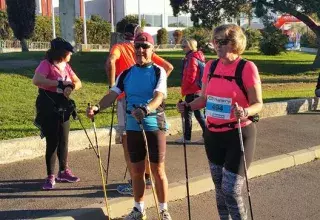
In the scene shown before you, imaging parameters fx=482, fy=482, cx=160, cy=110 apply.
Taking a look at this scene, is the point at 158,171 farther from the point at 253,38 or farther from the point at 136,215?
the point at 253,38

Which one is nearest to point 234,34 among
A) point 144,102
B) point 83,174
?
point 144,102

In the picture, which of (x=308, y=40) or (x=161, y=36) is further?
(x=308, y=40)

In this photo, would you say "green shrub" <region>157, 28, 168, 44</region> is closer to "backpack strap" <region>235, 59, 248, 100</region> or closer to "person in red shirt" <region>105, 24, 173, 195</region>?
"person in red shirt" <region>105, 24, 173, 195</region>

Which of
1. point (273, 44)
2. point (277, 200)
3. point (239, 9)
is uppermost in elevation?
point (239, 9)

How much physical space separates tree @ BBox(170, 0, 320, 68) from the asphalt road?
60.8 ft

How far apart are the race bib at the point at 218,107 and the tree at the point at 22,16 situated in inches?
1134

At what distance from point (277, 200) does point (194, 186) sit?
3.42 ft

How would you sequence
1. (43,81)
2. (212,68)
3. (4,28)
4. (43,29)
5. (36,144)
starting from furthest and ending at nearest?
(43,29) → (4,28) → (36,144) → (43,81) → (212,68)

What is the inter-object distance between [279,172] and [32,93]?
7737 mm

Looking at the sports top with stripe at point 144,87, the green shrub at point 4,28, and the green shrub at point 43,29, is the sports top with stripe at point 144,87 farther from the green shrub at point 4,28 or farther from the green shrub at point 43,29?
the green shrub at point 43,29

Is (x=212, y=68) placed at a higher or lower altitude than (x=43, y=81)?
higher

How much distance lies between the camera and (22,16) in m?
31.1

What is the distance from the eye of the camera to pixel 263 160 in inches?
287

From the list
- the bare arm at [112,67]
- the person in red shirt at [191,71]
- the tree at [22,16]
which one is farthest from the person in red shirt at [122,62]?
the tree at [22,16]
